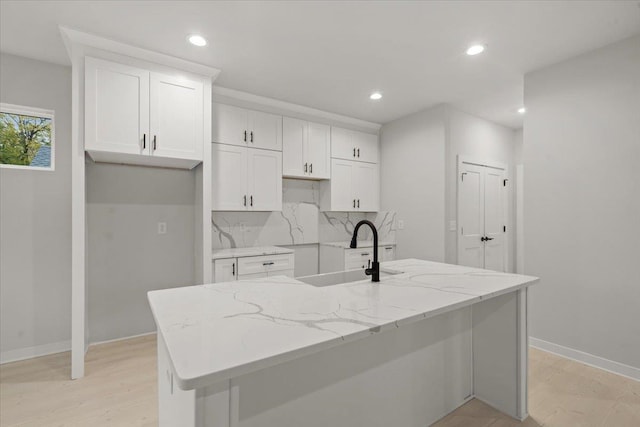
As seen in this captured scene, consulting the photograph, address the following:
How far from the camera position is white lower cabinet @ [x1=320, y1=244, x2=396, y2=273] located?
4.07m

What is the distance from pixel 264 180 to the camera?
362 cm

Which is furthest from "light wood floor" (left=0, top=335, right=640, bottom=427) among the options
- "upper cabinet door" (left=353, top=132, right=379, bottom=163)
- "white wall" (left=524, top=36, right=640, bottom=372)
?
"upper cabinet door" (left=353, top=132, right=379, bottom=163)

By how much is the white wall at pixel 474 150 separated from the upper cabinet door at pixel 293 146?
1797 millimetres

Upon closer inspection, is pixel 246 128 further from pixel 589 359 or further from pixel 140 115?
pixel 589 359

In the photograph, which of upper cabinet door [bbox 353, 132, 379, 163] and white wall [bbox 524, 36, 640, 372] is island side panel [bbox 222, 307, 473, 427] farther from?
upper cabinet door [bbox 353, 132, 379, 163]

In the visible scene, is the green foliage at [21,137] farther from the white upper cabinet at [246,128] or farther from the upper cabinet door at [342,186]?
the upper cabinet door at [342,186]

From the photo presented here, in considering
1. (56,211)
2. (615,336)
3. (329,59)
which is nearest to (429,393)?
(615,336)

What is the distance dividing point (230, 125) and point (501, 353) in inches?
124

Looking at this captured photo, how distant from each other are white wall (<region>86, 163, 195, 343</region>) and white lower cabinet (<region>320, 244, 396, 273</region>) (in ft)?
5.65

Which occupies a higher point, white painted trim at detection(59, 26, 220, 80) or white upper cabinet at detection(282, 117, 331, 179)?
white painted trim at detection(59, 26, 220, 80)

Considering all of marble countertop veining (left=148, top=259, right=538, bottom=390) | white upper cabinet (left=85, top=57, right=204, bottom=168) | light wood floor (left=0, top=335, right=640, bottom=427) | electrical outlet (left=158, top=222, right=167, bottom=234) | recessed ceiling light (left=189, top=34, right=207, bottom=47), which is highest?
recessed ceiling light (left=189, top=34, right=207, bottom=47)

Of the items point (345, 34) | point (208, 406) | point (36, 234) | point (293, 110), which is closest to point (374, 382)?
point (208, 406)

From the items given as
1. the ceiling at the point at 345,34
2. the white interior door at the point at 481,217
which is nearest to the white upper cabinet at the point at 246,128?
the ceiling at the point at 345,34

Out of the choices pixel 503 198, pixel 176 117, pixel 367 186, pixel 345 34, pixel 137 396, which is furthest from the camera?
pixel 503 198
